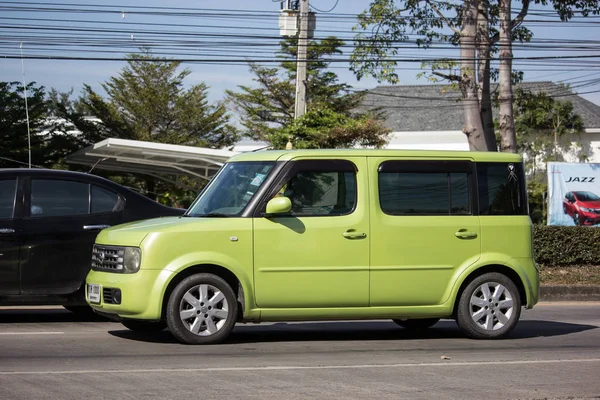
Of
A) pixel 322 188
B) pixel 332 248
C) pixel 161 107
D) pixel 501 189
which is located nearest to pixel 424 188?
pixel 501 189

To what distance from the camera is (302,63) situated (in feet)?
85.4

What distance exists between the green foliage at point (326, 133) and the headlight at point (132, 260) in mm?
17990

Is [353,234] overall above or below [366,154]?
below

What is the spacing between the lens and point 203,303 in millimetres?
9164

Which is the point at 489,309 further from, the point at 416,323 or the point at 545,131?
the point at 545,131

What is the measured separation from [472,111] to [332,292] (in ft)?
46.5

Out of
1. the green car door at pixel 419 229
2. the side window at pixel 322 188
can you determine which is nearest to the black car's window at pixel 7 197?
the side window at pixel 322 188

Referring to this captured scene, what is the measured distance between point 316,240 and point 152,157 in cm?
1834

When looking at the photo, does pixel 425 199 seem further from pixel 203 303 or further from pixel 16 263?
pixel 16 263

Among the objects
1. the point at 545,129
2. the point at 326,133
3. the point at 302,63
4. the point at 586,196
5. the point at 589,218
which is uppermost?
the point at 545,129

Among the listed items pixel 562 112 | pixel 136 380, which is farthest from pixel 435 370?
pixel 562 112

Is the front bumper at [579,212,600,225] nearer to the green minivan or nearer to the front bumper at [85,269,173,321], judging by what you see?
the green minivan

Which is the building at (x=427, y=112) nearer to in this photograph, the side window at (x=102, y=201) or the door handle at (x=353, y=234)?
the side window at (x=102, y=201)

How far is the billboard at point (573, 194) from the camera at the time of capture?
2342cm
